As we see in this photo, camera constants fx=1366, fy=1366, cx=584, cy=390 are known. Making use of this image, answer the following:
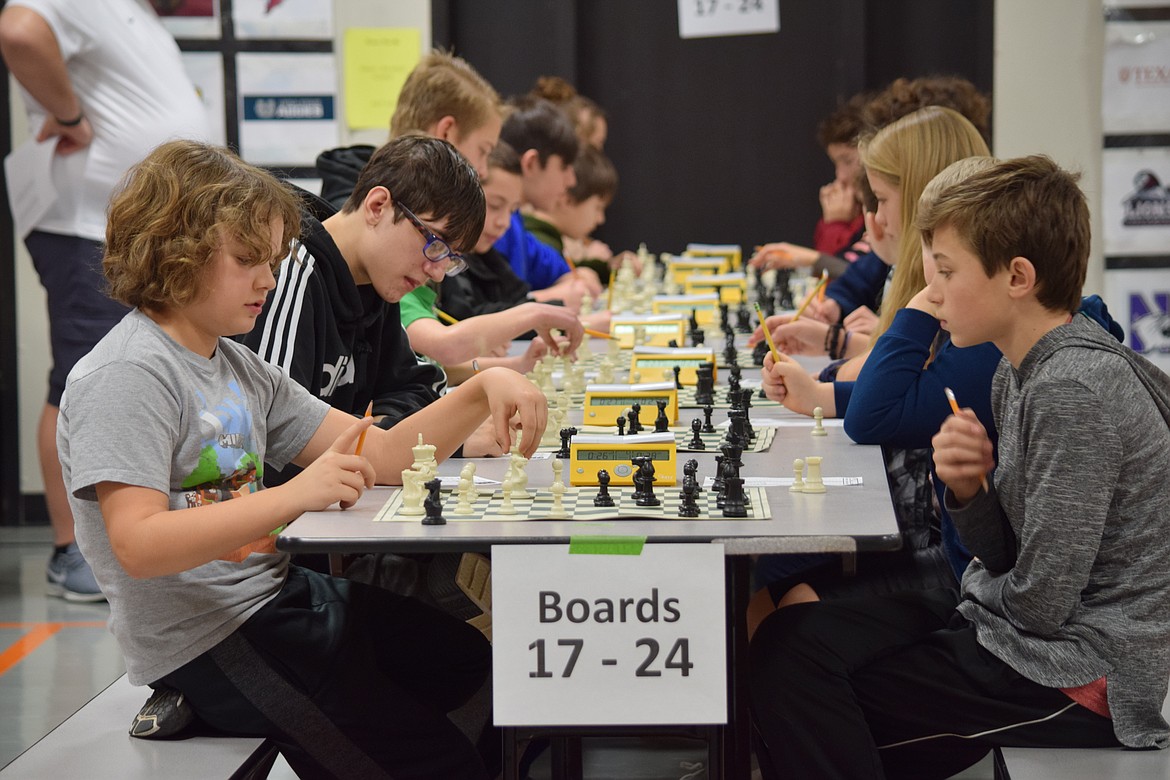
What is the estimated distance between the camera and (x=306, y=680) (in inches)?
79.4

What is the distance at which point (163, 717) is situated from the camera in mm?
1950

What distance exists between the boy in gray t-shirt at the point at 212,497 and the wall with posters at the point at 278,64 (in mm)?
4132

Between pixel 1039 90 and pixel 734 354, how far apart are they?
3.35 metres

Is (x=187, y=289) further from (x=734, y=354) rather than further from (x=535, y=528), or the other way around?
(x=734, y=354)

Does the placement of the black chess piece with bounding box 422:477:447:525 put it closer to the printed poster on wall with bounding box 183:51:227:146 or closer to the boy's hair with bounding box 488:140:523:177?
the boy's hair with bounding box 488:140:523:177

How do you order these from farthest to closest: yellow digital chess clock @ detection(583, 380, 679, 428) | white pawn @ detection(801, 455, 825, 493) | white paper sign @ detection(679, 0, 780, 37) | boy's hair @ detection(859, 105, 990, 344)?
white paper sign @ detection(679, 0, 780, 37)
boy's hair @ detection(859, 105, 990, 344)
yellow digital chess clock @ detection(583, 380, 679, 428)
white pawn @ detection(801, 455, 825, 493)

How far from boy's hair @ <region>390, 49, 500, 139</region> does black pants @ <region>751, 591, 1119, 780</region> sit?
2134mm

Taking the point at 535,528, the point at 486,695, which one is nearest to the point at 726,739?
the point at 486,695

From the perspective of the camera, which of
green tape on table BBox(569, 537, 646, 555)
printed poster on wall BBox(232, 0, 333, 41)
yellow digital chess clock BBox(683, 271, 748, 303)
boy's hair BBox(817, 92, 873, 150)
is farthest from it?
printed poster on wall BBox(232, 0, 333, 41)

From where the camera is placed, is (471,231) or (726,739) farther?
(471,231)

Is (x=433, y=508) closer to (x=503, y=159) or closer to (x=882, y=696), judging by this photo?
(x=882, y=696)

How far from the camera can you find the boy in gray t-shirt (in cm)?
187

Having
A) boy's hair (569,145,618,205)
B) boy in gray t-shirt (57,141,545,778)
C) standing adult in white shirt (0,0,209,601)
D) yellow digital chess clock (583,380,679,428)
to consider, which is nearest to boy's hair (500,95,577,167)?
boy's hair (569,145,618,205)

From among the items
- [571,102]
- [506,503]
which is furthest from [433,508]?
[571,102]
